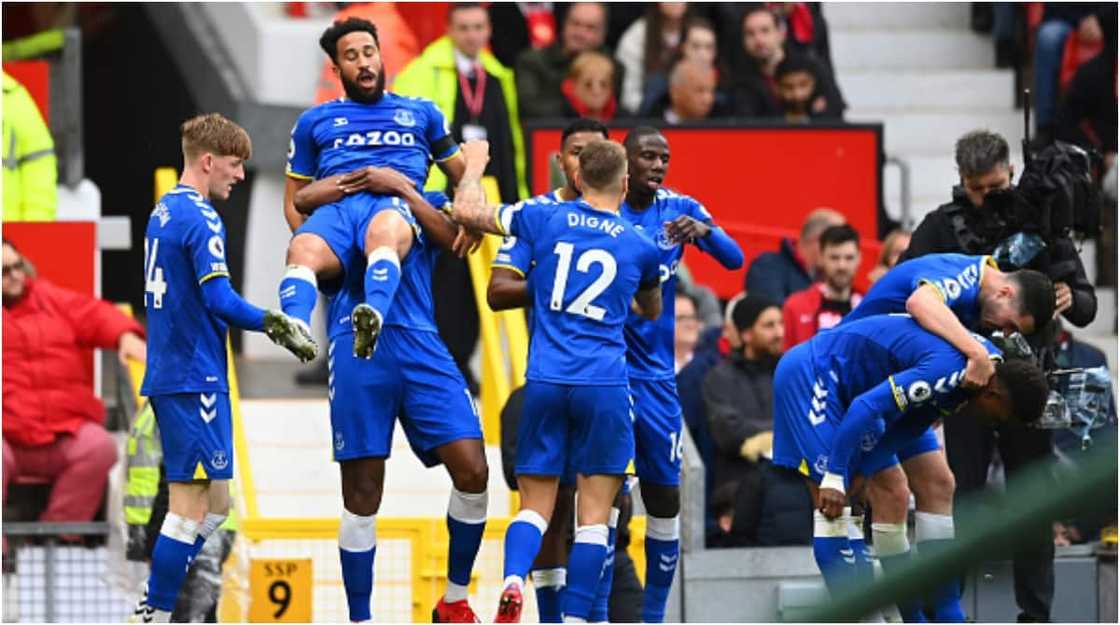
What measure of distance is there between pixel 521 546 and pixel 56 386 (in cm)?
467

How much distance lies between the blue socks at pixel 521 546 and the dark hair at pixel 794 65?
703 cm

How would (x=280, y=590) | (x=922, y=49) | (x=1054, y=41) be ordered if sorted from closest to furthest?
1. (x=280, y=590)
2. (x=1054, y=41)
3. (x=922, y=49)

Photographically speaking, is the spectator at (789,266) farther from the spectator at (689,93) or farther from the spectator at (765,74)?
the spectator at (765,74)

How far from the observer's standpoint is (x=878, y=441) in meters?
7.70

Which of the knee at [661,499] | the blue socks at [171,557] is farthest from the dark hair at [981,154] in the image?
the blue socks at [171,557]

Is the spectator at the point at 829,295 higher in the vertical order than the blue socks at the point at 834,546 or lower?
higher

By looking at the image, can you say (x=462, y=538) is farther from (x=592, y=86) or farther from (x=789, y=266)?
(x=592, y=86)

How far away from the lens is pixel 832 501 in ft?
24.1

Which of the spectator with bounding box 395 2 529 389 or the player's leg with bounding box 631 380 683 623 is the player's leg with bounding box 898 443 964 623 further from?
the spectator with bounding box 395 2 529 389

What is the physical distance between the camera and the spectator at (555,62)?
522 inches

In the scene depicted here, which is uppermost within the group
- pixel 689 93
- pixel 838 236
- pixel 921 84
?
pixel 921 84

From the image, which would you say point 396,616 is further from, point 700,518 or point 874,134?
point 874,134

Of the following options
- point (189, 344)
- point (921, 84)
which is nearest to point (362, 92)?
point (189, 344)

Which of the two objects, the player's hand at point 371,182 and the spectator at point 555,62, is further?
the spectator at point 555,62
